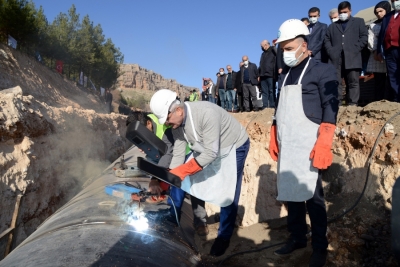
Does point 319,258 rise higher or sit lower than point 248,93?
lower

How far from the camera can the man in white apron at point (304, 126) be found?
2723 millimetres

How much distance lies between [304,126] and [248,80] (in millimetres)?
6718

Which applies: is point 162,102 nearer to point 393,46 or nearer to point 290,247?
point 290,247

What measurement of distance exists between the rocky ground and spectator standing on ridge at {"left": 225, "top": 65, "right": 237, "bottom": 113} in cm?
341

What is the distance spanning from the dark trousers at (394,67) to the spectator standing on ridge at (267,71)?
306 centimetres

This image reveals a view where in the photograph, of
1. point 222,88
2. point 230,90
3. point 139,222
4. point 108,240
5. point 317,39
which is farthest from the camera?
point 222,88

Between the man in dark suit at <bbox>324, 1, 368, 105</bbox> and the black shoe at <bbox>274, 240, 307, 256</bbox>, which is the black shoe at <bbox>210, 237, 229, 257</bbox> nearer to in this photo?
the black shoe at <bbox>274, 240, 307, 256</bbox>

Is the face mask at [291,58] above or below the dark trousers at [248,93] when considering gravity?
below

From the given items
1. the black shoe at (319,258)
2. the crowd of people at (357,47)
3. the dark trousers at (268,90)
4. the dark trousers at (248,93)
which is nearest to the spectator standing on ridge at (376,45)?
the crowd of people at (357,47)

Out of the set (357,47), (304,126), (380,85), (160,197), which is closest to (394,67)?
(357,47)

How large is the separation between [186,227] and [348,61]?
3.97 metres

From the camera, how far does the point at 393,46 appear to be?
15.1ft

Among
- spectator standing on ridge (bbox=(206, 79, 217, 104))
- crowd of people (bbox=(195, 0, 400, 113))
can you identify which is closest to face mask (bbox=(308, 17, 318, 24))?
crowd of people (bbox=(195, 0, 400, 113))

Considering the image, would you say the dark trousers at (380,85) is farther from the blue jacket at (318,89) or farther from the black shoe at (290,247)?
the black shoe at (290,247)
